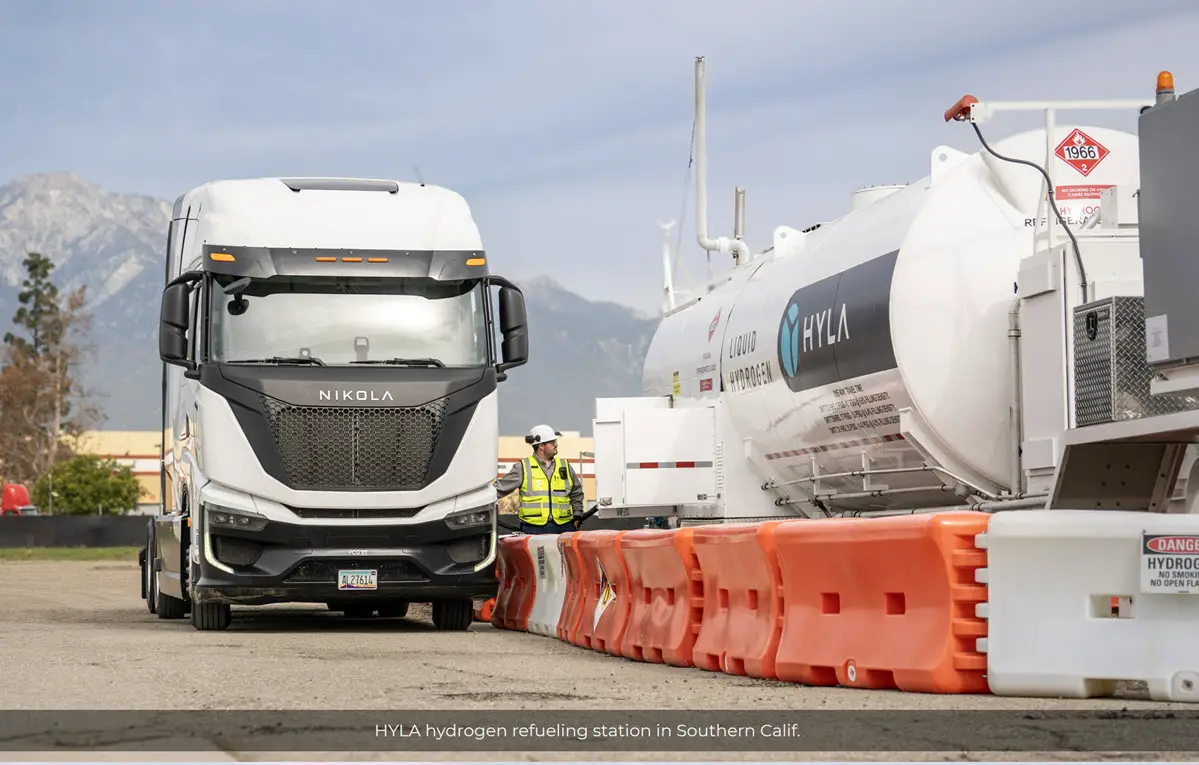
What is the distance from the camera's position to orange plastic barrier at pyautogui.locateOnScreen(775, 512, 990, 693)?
337 inches

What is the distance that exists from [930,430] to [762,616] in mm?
3087

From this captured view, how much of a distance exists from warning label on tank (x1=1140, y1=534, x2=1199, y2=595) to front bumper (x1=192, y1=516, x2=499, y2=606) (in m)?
7.80

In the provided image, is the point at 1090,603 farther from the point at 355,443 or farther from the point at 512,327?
the point at 355,443

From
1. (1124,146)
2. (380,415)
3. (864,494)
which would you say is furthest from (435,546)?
(1124,146)

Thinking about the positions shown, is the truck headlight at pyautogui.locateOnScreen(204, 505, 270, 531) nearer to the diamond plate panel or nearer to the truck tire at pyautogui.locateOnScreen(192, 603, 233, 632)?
the truck tire at pyautogui.locateOnScreen(192, 603, 233, 632)

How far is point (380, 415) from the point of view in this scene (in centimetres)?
1481

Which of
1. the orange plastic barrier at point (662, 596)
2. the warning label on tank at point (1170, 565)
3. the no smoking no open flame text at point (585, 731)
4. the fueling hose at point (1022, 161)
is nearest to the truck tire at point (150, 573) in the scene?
the orange plastic barrier at point (662, 596)

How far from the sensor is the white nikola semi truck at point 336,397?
14664 mm

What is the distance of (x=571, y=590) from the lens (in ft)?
48.0

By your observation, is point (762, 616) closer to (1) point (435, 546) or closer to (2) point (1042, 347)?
(2) point (1042, 347)

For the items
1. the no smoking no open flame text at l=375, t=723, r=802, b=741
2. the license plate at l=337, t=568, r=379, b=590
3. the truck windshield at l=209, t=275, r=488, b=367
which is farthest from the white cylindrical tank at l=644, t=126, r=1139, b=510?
the no smoking no open flame text at l=375, t=723, r=802, b=741

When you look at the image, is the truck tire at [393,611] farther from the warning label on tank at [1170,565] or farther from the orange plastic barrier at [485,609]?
the warning label on tank at [1170,565]

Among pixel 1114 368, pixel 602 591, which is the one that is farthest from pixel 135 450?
pixel 1114 368

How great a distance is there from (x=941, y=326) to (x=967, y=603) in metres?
4.36
